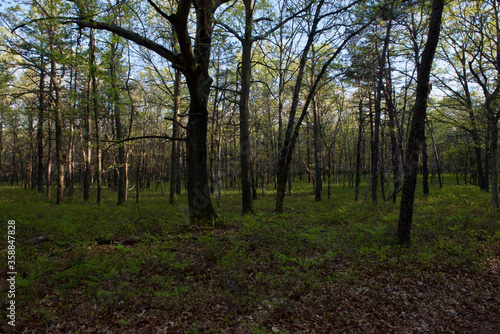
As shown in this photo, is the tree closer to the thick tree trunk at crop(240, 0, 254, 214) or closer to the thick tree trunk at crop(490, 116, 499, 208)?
the thick tree trunk at crop(240, 0, 254, 214)

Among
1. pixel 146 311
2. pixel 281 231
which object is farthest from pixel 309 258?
pixel 146 311

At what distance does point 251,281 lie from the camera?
4664 mm

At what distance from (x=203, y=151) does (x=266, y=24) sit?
601 cm

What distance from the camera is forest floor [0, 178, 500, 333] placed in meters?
3.60

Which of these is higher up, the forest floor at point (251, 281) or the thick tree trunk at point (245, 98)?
the thick tree trunk at point (245, 98)

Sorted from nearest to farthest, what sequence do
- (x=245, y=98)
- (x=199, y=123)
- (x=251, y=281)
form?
(x=251, y=281) → (x=199, y=123) → (x=245, y=98)

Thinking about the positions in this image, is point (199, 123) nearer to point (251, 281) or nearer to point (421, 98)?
point (251, 281)

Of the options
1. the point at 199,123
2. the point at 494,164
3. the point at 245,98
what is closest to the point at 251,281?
the point at 199,123

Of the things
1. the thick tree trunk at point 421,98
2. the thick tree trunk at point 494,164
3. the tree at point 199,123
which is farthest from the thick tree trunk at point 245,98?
the thick tree trunk at point 494,164

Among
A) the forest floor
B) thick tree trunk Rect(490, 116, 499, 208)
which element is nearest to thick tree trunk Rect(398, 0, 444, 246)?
the forest floor

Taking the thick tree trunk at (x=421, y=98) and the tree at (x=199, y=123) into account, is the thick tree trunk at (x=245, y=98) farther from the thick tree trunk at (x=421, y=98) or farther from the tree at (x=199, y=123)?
the thick tree trunk at (x=421, y=98)

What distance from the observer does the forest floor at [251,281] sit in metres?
3.60

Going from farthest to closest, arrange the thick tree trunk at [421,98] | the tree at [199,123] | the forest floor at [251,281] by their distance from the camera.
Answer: the tree at [199,123] < the thick tree trunk at [421,98] < the forest floor at [251,281]

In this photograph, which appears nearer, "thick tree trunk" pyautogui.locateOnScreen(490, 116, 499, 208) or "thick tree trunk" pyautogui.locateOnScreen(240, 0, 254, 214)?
"thick tree trunk" pyautogui.locateOnScreen(240, 0, 254, 214)
